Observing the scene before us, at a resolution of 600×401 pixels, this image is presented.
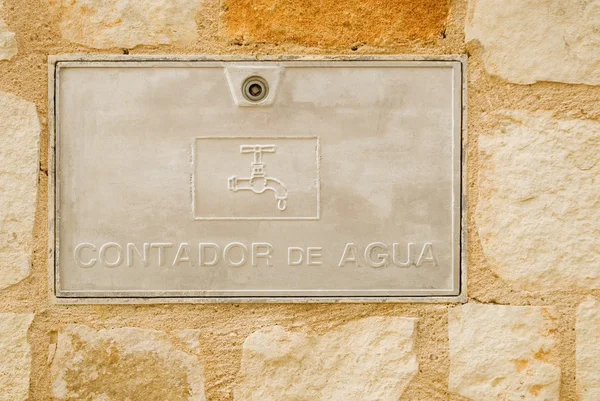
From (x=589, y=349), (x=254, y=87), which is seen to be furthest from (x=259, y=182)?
(x=589, y=349)

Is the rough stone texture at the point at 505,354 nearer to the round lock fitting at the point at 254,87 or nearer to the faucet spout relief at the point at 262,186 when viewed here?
the faucet spout relief at the point at 262,186

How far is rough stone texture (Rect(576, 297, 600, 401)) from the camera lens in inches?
38.4

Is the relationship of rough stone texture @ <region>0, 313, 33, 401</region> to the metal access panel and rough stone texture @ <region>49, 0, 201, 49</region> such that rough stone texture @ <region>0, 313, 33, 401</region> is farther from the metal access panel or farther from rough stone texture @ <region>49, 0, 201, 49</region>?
rough stone texture @ <region>49, 0, 201, 49</region>

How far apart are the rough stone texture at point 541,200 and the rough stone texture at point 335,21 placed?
254 mm

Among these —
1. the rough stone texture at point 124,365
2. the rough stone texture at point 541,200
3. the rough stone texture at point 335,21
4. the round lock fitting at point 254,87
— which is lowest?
the rough stone texture at point 124,365

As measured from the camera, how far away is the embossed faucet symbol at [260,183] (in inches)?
39.1

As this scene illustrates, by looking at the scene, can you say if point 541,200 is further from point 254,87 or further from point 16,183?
point 16,183

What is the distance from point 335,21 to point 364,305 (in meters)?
0.60

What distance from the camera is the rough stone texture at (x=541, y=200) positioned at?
3.19 ft

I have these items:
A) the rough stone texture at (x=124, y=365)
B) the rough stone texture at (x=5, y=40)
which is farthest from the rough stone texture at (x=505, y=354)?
the rough stone texture at (x=5, y=40)

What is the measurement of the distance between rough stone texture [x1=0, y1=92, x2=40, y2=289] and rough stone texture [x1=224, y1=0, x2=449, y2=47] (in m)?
0.47

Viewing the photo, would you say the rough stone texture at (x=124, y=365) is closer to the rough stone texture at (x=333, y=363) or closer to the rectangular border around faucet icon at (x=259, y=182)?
the rough stone texture at (x=333, y=363)

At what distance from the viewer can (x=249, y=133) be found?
0.99m

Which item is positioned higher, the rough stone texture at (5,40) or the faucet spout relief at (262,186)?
the rough stone texture at (5,40)
